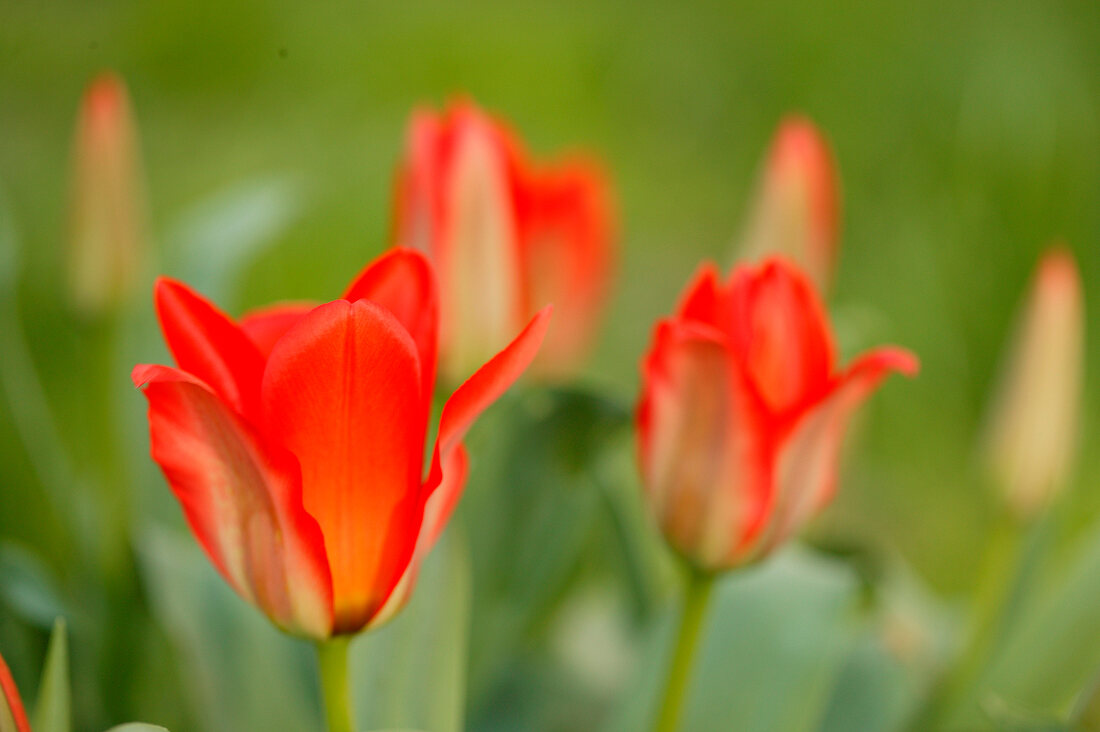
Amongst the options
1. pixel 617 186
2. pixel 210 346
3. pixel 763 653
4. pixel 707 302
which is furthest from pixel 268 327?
pixel 617 186

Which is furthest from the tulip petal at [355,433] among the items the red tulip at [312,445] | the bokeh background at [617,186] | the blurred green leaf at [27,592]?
the blurred green leaf at [27,592]

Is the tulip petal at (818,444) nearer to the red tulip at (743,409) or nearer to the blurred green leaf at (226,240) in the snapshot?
the red tulip at (743,409)

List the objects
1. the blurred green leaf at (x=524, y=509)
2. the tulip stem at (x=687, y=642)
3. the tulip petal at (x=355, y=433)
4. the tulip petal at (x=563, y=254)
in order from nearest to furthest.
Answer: the tulip petal at (x=355, y=433) < the tulip stem at (x=687, y=642) < the blurred green leaf at (x=524, y=509) < the tulip petal at (x=563, y=254)

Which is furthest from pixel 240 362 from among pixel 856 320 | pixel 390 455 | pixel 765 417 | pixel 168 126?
pixel 168 126

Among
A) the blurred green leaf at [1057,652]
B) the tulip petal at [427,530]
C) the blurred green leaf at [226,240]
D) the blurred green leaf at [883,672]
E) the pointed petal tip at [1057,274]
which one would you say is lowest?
the blurred green leaf at [883,672]

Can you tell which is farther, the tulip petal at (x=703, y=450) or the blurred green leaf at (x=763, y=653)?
the blurred green leaf at (x=763, y=653)

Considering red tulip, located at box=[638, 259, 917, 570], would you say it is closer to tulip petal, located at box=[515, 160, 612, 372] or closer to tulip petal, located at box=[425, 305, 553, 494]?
tulip petal, located at box=[425, 305, 553, 494]

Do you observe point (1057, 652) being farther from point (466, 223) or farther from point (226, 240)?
point (226, 240)

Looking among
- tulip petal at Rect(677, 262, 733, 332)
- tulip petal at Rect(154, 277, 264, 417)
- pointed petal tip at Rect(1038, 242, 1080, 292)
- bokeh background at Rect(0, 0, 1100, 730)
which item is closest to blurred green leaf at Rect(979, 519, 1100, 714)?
bokeh background at Rect(0, 0, 1100, 730)
